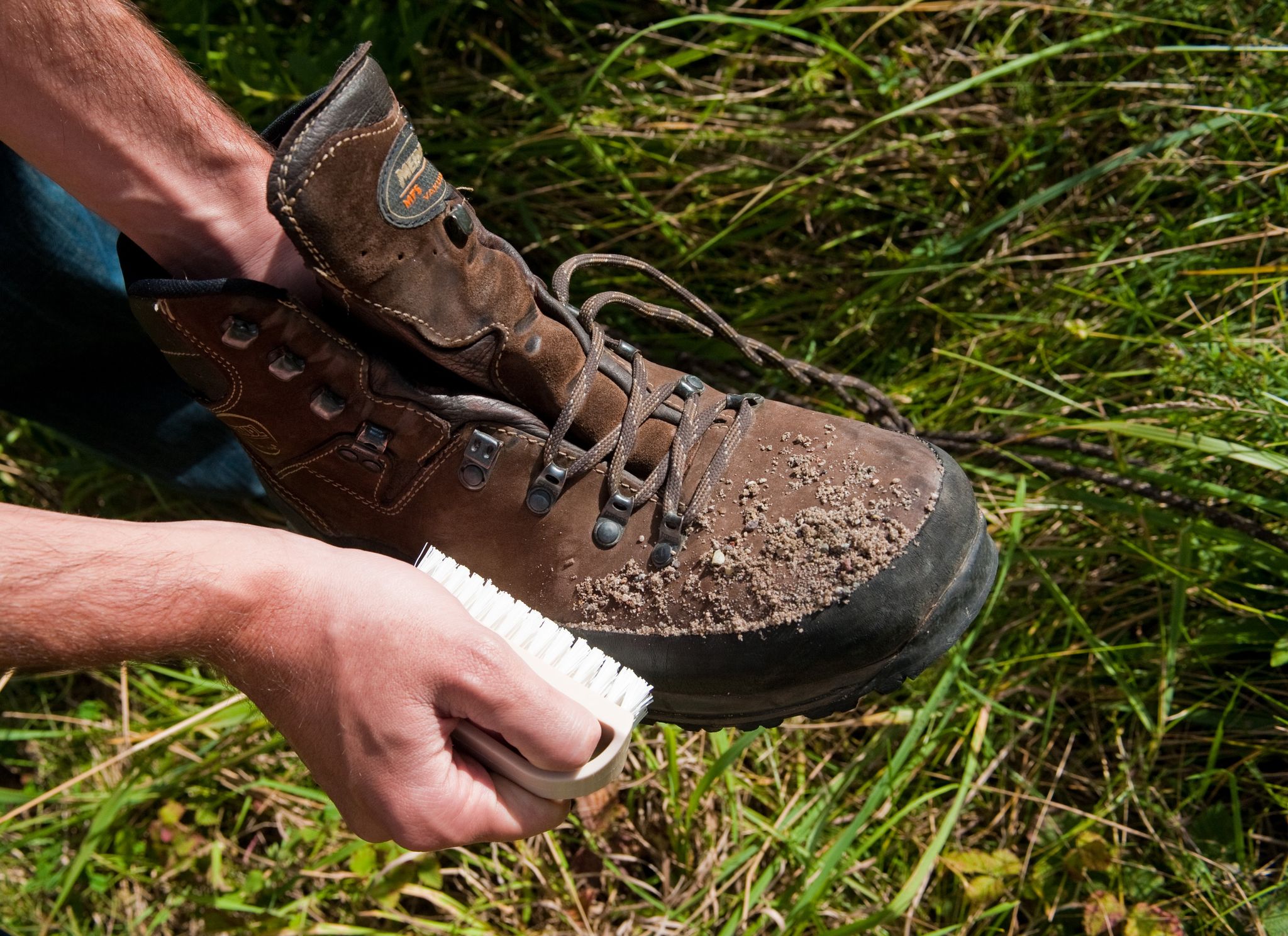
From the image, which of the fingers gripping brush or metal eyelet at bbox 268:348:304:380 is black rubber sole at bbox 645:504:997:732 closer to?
the fingers gripping brush

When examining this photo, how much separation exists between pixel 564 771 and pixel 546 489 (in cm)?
39

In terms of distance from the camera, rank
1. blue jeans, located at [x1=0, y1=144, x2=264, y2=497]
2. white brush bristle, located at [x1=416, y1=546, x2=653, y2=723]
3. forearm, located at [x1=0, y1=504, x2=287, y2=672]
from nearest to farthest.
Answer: forearm, located at [x1=0, y1=504, x2=287, y2=672]
white brush bristle, located at [x1=416, y1=546, x2=653, y2=723]
blue jeans, located at [x1=0, y1=144, x2=264, y2=497]

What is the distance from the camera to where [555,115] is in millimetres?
2033

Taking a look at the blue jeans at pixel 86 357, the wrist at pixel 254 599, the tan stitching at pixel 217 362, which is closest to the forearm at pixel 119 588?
the wrist at pixel 254 599

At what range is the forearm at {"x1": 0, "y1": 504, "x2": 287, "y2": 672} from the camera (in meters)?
1.04

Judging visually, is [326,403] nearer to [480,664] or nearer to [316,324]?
[316,324]

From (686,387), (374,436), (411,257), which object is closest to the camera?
(411,257)

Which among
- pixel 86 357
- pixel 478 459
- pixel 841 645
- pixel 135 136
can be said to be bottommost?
pixel 841 645

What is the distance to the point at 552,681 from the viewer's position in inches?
47.3

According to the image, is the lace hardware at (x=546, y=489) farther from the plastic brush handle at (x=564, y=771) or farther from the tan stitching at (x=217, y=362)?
the tan stitching at (x=217, y=362)

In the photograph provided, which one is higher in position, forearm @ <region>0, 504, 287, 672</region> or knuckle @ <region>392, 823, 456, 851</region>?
forearm @ <region>0, 504, 287, 672</region>

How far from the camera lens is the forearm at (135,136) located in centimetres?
114

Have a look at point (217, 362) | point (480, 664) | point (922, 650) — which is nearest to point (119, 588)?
point (217, 362)

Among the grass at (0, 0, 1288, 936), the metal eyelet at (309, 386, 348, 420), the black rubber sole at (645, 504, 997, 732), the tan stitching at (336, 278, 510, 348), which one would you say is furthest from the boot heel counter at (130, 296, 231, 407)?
the grass at (0, 0, 1288, 936)
